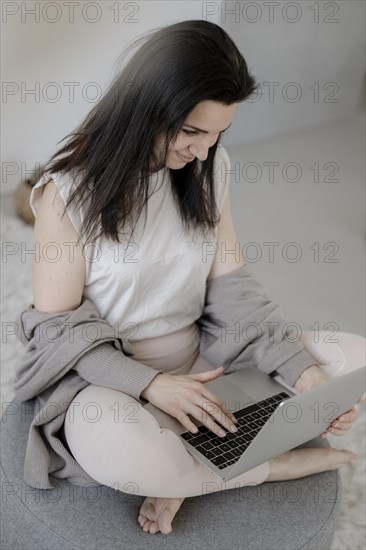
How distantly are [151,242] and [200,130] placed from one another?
0.87 ft

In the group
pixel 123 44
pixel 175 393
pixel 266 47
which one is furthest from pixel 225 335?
pixel 123 44

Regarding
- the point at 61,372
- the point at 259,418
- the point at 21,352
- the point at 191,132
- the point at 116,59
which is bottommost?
the point at 21,352

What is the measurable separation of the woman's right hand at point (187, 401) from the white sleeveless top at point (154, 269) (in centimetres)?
16

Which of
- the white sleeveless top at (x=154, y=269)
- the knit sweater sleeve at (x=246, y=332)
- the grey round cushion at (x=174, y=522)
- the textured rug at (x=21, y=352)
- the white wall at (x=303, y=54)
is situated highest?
the white wall at (x=303, y=54)

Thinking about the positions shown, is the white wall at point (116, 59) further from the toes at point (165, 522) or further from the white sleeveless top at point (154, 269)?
the toes at point (165, 522)

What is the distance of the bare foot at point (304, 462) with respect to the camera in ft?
4.84

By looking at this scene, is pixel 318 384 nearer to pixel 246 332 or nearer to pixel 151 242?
pixel 246 332

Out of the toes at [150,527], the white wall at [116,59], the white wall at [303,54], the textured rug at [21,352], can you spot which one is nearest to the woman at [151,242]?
the toes at [150,527]

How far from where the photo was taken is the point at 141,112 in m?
1.31

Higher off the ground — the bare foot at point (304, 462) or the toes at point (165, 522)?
the toes at point (165, 522)

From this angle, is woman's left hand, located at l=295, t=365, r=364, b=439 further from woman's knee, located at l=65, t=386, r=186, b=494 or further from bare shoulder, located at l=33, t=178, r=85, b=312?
bare shoulder, located at l=33, t=178, r=85, b=312

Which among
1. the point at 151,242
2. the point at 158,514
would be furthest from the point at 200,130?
the point at 158,514

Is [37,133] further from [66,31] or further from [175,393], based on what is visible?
[175,393]

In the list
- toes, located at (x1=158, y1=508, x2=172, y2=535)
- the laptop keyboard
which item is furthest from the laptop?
toes, located at (x1=158, y1=508, x2=172, y2=535)
